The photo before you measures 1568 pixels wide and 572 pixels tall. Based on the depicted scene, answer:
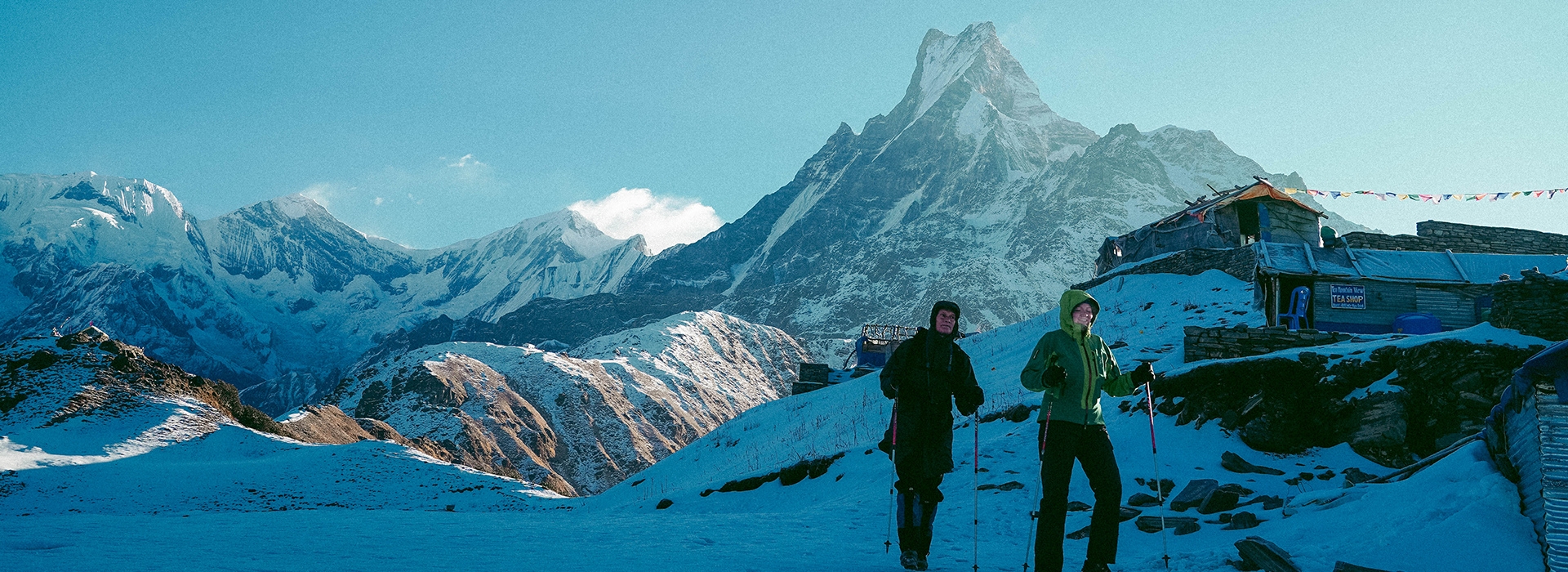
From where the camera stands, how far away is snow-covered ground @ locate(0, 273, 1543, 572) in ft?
15.4

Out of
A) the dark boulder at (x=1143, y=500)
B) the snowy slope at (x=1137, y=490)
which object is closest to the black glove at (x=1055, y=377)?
the snowy slope at (x=1137, y=490)

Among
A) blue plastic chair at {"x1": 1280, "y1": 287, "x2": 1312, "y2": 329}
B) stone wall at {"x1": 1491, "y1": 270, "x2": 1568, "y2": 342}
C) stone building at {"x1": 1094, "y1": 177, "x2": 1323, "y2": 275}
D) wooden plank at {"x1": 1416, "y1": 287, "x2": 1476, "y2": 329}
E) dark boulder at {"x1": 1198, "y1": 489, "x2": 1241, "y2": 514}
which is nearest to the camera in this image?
dark boulder at {"x1": 1198, "y1": 489, "x2": 1241, "y2": 514}

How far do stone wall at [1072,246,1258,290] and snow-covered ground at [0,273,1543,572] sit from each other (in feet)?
30.3

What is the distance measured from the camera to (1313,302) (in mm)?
20828

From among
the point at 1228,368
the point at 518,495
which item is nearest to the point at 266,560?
the point at 1228,368

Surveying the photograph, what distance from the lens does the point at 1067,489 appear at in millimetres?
4953

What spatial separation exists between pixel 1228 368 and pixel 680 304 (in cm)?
16424

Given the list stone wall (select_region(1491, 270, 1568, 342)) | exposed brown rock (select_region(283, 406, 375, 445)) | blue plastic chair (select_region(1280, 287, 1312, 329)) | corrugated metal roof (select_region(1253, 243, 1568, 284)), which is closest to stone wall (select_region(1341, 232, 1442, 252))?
corrugated metal roof (select_region(1253, 243, 1568, 284))

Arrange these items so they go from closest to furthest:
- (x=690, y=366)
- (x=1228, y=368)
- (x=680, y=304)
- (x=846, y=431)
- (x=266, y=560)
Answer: (x=266, y=560)
(x=1228, y=368)
(x=846, y=431)
(x=690, y=366)
(x=680, y=304)

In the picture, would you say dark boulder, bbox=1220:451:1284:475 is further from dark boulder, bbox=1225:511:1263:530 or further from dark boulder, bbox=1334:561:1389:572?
dark boulder, bbox=1334:561:1389:572

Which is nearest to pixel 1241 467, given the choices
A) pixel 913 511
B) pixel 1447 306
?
pixel 913 511

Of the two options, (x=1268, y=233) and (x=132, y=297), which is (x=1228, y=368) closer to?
(x=1268, y=233)

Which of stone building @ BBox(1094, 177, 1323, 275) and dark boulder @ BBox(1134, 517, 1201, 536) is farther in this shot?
stone building @ BBox(1094, 177, 1323, 275)

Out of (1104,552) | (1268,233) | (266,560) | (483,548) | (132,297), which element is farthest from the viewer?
(132,297)
